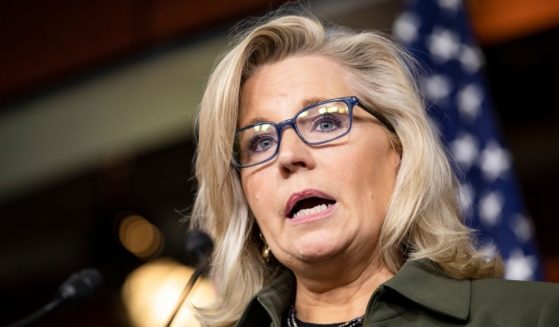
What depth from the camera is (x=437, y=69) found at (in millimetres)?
2941

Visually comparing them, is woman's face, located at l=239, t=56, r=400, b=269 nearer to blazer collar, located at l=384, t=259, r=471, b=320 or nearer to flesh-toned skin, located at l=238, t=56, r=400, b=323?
flesh-toned skin, located at l=238, t=56, r=400, b=323

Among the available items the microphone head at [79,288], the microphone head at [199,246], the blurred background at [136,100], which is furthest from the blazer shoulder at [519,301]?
the blurred background at [136,100]

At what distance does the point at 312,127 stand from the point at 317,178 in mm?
118

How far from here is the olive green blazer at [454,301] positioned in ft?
4.67

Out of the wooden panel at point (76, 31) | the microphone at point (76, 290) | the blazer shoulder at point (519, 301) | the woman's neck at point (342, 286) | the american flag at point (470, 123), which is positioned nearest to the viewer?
the blazer shoulder at point (519, 301)

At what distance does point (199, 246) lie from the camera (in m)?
1.85

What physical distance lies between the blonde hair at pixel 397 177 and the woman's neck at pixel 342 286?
4 centimetres

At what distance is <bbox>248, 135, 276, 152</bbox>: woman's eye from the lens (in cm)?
173

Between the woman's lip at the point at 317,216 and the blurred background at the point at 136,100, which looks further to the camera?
the blurred background at the point at 136,100

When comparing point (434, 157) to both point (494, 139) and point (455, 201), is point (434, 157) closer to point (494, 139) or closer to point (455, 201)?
point (455, 201)

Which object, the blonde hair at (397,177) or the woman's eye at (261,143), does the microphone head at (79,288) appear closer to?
the blonde hair at (397,177)

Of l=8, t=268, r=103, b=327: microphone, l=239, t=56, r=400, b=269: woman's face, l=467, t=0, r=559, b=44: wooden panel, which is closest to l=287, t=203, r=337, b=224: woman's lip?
l=239, t=56, r=400, b=269: woman's face

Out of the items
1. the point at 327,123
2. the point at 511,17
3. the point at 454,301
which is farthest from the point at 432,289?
the point at 511,17

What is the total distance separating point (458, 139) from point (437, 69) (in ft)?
0.87
